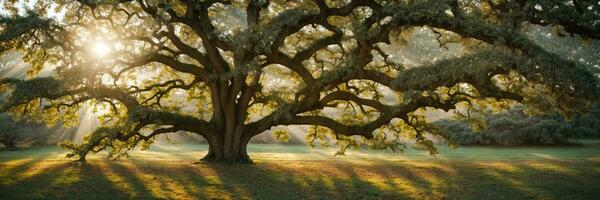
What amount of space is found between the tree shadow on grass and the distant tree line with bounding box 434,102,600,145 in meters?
16.3

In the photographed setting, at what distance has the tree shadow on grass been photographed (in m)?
12.5

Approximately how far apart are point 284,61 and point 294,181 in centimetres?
476

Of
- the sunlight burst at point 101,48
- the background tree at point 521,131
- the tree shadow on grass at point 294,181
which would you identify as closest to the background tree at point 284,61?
the sunlight burst at point 101,48

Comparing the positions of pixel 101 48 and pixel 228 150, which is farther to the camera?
pixel 228 150

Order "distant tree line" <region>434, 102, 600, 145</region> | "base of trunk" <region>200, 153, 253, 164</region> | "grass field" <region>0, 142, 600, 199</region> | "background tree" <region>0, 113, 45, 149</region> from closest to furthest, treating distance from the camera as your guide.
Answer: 1. "grass field" <region>0, 142, 600, 199</region>
2. "base of trunk" <region>200, 153, 253, 164</region>
3. "background tree" <region>0, 113, 45, 149</region>
4. "distant tree line" <region>434, 102, 600, 145</region>

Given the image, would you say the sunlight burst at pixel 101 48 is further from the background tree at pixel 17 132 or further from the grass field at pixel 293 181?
the background tree at pixel 17 132

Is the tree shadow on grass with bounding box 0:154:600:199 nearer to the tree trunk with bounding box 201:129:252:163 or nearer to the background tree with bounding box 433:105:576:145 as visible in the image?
the tree trunk with bounding box 201:129:252:163

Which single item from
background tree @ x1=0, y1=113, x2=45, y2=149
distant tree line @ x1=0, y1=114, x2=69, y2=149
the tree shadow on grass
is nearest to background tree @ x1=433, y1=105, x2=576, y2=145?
the tree shadow on grass

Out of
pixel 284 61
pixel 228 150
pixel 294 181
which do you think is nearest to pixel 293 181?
pixel 294 181

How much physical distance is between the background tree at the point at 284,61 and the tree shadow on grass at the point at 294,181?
161 centimetres

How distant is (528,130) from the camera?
115 feet

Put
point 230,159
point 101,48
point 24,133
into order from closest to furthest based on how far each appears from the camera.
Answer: point 101,48 → point 230,159 → point 24,133

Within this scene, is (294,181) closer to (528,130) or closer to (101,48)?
(101,48)

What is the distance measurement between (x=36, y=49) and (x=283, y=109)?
8.65 meters
